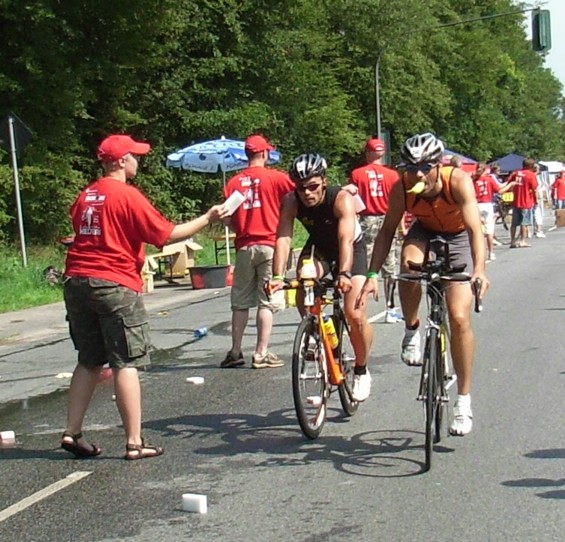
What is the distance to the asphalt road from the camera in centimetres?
501

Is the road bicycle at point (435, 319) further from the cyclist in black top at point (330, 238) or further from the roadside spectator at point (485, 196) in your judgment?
the roadside spectator at point (485, 196)

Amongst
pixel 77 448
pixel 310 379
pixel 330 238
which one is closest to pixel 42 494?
pixel 77 448

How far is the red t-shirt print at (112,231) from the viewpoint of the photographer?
19.9ft

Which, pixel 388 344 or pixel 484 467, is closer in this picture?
pixel 484 467

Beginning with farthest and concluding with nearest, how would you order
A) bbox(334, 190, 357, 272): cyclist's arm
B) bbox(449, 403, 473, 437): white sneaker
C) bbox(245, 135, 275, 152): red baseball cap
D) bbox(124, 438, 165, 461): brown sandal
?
bbox(245, 135, 275, 152): red baseball cap < bbox(334, 190, 357, 272): cyclist's arm < bbox(124, 438, 165, 461): brown sandal < bbox(449, 403, 473, 437): white sneaker

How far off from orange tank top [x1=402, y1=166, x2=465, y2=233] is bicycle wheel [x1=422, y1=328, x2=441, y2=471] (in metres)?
0.68

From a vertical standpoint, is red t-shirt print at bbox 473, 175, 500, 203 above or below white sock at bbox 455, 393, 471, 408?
above

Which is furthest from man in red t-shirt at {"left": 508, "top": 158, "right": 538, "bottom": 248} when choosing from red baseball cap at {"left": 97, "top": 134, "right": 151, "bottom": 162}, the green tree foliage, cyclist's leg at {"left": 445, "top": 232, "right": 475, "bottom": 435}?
red baseball cap at {"left": 97, "top": 134, "right": 151, "bottom": 162}

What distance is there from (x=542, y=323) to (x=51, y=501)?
714 centimetres

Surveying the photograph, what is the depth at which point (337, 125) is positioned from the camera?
125 ft

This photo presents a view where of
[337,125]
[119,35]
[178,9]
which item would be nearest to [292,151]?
[337,125]

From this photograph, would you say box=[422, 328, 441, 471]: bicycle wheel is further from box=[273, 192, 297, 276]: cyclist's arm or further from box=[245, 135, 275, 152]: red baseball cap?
box=[245, 135, 275, 152]: red baseball cap

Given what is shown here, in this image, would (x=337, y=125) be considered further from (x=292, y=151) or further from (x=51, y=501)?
(x=51, y=501)

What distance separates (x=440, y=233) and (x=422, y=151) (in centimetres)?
62
